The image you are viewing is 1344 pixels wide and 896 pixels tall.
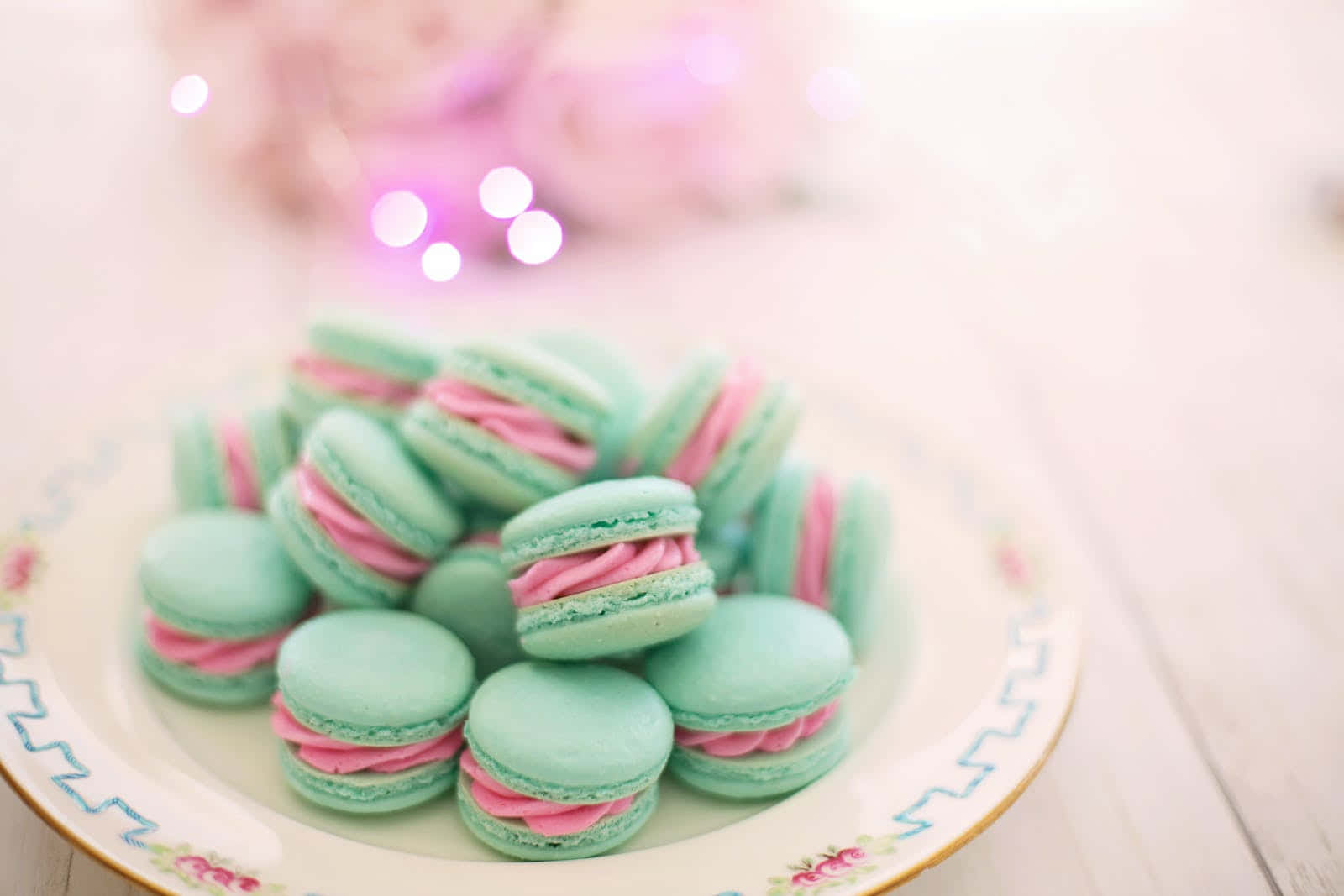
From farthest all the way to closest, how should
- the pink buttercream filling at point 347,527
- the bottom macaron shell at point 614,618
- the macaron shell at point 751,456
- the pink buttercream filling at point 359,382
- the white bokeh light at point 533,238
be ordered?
the white bokeh light at point 533,238
the pink buttercream filling at point 359,382
the macaron shell at point 751,456
the pink buttercream filling at point 347,527
the bottom macaron shell at point 614,618

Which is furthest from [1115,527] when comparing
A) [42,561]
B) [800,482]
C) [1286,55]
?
[1286,55]

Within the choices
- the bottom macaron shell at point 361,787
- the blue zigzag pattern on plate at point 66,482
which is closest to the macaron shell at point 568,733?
the bottom macaron shell at point 361,787

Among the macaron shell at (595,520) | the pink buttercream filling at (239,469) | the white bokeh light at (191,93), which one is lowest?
the macaron shell at (595,520)

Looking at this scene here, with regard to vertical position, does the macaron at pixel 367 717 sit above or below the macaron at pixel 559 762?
above

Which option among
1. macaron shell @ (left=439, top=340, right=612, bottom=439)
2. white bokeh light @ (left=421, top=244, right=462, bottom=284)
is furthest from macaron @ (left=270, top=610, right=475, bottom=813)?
white bokeh light @ (left=421, top=244, right=462, bottom=284)

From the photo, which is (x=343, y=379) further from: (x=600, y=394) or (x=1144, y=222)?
(x=1144, y=222)

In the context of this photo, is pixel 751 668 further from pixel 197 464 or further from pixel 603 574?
pixel 197 464

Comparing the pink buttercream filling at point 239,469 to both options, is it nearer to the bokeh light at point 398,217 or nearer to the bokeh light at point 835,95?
the bokeh light at point 398,217

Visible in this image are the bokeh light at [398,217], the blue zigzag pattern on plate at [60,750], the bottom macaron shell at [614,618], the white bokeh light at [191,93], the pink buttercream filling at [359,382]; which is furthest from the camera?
the bokeh light at [398,217]
